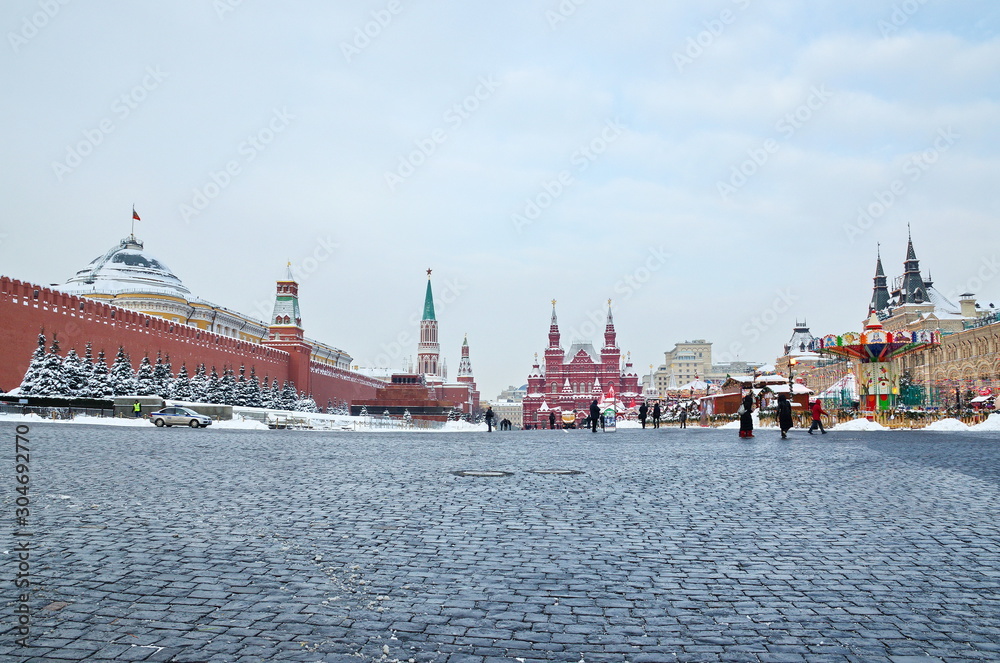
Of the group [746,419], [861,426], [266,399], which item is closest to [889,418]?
[861,426]

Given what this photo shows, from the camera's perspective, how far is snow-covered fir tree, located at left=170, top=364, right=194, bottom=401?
37.5m

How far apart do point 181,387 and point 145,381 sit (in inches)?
142

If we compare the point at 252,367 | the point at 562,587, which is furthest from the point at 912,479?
the point at 252,367

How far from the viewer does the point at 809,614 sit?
346 centimetres

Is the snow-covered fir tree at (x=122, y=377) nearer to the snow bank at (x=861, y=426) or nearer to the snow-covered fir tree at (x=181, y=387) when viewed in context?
the snow-covered fir tree at (x=181, y=387)

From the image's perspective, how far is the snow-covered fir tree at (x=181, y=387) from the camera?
123 feet

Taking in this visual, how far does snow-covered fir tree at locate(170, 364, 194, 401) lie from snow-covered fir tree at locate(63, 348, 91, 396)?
18.6 ft

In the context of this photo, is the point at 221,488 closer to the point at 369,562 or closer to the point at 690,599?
the point at 369,562

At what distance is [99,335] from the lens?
117 ft

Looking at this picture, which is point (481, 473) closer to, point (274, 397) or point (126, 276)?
point (274, 397)

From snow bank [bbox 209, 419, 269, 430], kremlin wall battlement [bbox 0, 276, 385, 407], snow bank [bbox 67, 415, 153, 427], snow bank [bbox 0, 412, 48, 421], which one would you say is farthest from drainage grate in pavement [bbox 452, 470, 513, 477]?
kremlin wall battlement [bbox 0, 276, 385, 407]

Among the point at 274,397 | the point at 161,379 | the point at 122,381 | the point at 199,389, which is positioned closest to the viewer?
the point at 122,381

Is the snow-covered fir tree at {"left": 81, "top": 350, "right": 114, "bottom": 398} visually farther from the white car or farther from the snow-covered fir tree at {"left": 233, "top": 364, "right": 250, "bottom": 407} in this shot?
the snow-covered fir tree at {"left": 233, "top": 364, "right": 250, "bottom": 407}

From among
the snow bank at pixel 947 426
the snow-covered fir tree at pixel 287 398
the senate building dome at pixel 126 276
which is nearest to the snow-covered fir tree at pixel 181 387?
the snow-covered fir tree at pixel 287 398
